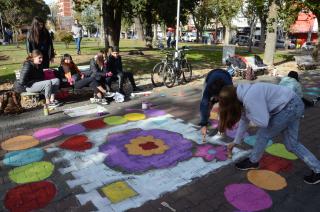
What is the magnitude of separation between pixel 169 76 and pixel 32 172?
20.5 ft

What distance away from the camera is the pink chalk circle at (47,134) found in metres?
5.46

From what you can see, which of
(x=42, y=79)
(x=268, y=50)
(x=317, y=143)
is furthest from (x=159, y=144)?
(x=268, y=50)

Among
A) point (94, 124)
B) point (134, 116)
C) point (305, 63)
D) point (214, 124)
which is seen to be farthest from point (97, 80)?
point (305, 63)

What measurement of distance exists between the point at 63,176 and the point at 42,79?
3.72 m

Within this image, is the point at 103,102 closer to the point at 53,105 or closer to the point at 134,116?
the point at 53,105

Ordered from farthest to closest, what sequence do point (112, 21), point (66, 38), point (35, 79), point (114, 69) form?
point (66, 38)
point (112, 21)
point (114, 69)
point (35, 79)

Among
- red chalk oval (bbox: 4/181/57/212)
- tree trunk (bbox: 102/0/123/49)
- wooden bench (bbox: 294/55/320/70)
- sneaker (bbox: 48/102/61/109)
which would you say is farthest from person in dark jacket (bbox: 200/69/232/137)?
tree trunk (bbox: 102/0/123/49)

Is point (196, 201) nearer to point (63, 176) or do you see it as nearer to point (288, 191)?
point (288, 191)

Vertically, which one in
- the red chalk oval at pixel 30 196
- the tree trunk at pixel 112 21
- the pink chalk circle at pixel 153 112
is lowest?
the red chalk oval at pixel 30 196

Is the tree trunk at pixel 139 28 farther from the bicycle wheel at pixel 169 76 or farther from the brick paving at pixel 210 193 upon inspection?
the brick paving at pixel 210 193

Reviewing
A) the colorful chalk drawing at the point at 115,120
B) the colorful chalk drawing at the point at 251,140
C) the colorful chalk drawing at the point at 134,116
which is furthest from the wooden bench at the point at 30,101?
the colorful chalk drawing at the point at 251,140

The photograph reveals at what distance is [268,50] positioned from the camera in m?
15.0

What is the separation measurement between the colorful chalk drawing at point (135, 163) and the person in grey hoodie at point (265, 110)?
1.11m

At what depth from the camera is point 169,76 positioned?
9797 millimetres
